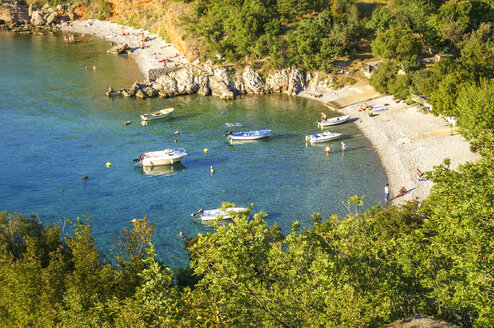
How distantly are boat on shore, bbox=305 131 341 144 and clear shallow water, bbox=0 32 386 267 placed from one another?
3.79 ft

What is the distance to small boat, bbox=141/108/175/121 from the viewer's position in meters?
75.1

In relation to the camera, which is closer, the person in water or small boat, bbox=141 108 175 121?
the person in water

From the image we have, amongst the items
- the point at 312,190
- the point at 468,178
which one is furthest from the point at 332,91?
the point at 468,178

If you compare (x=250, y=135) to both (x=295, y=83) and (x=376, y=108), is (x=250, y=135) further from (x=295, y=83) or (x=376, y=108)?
(x=295, y=83)

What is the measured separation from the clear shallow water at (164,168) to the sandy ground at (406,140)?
2.22 metres

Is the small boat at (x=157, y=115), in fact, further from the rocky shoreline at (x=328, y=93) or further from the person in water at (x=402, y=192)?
the person in water at (x=402, y=192)

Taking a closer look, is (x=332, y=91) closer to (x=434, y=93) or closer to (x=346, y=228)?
(x=434, y=93)

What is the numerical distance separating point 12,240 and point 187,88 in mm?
59867

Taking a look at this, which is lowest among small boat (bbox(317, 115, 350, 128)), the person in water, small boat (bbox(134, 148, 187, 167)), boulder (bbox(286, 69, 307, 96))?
the person in water

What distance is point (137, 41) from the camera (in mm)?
129250

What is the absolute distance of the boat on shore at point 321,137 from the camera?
6531 centimetres

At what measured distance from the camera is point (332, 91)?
84.9 metres

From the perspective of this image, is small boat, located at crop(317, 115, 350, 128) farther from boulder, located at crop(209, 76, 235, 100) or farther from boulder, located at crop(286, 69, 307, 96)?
boulder, located at crop(209, 76, 235, 100)

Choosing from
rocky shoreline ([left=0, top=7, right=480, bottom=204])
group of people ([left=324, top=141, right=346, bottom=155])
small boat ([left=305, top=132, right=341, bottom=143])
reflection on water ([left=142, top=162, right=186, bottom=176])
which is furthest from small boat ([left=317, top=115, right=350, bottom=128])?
reflection on water ([left=142, top=162, right=186, bottom=176])
